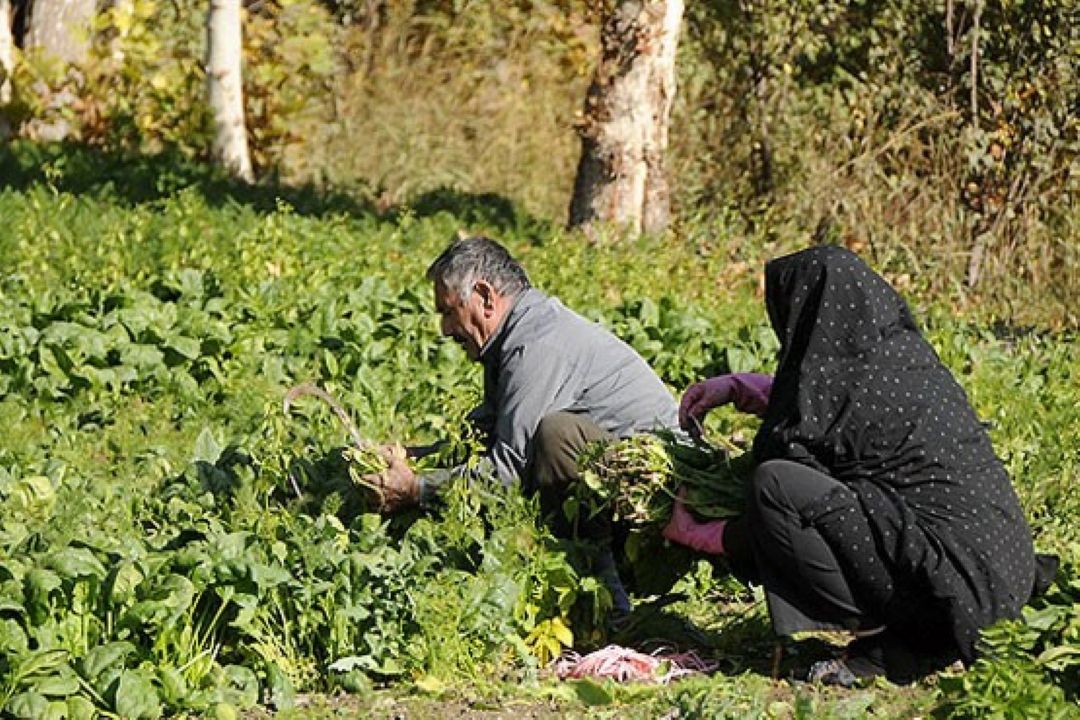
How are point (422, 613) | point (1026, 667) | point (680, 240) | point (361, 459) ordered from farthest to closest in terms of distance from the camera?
point (680, 240)
point (361, 459)
point (422, 613)
point (1026, 667)

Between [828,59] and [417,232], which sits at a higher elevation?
[828,59]

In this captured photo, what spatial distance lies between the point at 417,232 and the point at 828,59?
3.75 metres

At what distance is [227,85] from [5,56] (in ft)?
6.22

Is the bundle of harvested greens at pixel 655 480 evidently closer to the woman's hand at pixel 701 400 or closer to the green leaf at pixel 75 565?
the woman's hand at pixel 701 400

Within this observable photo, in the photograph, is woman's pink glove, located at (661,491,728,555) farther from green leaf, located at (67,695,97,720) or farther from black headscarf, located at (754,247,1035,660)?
green leaf, located at (67,695,97,720)

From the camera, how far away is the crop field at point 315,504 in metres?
5.00

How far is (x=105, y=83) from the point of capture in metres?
13.9

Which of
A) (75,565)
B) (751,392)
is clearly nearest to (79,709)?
(75,565)

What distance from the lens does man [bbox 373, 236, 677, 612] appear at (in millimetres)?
5867

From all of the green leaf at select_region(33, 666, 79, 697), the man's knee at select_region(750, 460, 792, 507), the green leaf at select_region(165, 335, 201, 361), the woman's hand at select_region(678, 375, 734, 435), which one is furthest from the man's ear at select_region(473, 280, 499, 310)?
the green leaf at select_region(165, 335, 201, 361)

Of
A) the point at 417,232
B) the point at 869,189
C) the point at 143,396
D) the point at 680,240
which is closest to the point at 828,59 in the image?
the point at 869,189

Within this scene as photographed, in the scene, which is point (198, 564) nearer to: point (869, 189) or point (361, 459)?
point (361, 459)

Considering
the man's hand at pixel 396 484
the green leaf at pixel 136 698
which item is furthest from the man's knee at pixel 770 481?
the green leaf at pixel 136 698

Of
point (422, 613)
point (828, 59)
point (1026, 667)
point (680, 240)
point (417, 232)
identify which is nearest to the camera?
point (1026, 667)
